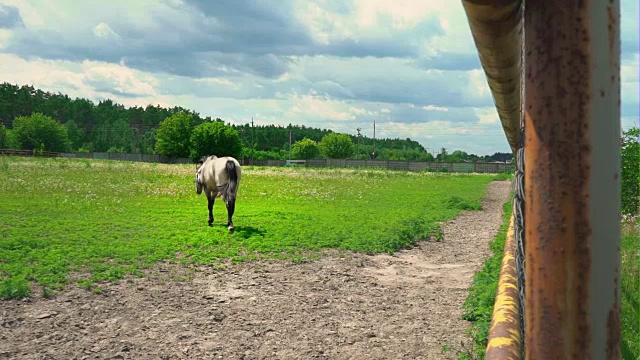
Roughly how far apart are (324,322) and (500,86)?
15.8 feet

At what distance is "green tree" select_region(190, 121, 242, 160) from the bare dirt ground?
77164mm

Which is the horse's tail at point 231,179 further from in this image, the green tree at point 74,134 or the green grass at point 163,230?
the green tree at point 74,134

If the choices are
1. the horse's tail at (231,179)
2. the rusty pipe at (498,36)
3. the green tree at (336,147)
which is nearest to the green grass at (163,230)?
the horse's tail at (231,179)

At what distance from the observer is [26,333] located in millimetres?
5477

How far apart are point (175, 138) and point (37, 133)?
2722cm

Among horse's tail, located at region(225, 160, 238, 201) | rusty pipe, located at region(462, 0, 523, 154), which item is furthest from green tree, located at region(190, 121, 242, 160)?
rusty pipe, located at region(462, 0, 523, 154)

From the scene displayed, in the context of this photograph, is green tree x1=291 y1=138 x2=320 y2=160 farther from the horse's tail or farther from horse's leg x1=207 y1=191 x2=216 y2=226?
the horse's tail

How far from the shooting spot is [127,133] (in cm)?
12362

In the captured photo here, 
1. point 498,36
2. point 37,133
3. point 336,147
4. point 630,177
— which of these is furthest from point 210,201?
point 336,147

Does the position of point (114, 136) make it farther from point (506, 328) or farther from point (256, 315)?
point (506, 328)

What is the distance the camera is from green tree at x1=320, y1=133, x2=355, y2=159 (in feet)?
404

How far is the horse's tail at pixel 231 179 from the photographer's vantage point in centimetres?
1242

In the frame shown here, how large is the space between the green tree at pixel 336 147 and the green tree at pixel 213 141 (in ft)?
133

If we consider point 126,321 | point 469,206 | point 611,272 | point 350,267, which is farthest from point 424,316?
point 469,206
